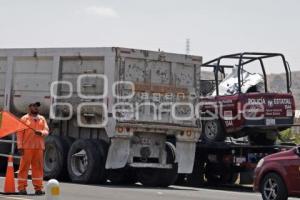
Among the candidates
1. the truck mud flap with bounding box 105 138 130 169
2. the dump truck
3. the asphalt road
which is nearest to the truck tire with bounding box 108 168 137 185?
the dump truck

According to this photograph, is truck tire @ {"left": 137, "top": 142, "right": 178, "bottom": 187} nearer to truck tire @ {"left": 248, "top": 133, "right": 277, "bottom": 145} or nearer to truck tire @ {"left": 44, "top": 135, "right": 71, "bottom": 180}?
truck tire @ {"left": 44, "top": 135, "right": 71, "bottom": 180}

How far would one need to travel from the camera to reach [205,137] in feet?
73.3

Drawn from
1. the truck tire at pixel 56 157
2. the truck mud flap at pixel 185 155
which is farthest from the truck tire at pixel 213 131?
the truck tire at pixel 56 157

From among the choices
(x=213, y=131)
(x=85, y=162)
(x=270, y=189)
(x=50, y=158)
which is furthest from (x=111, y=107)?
(x=270, y=189)

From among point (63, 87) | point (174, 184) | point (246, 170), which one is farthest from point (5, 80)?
point (246, 170)

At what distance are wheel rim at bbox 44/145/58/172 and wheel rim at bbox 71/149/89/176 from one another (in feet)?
2.09

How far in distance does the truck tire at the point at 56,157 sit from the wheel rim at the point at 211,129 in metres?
4.09

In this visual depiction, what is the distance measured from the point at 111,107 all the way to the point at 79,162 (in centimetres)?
160

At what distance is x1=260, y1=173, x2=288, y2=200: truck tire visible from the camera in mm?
14250

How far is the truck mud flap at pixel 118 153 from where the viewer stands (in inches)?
744

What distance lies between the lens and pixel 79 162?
63.9 feet

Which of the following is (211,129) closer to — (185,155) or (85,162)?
(185,155)

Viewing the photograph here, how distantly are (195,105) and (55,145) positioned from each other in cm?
352

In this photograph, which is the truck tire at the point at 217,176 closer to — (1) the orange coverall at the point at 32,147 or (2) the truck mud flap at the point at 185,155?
(2) the truck mud flap at the point at 185,155
